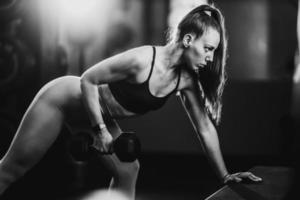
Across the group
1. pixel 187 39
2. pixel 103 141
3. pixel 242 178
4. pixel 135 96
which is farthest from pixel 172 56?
pixel 242 178

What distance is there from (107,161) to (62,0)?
47.3 inches

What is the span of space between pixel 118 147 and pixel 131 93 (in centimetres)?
26

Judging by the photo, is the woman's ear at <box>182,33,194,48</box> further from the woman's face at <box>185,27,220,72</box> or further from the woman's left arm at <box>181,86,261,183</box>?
the woman's left arm at <box>181,86,261,183</box>

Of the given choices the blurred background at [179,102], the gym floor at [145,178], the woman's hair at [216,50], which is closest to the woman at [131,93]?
the woman's hair at [216,50]

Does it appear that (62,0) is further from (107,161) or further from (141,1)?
(141,1)

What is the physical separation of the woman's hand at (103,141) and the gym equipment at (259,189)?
1.37ft

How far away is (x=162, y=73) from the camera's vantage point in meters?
1.69

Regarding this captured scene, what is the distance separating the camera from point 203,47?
64.4 inches

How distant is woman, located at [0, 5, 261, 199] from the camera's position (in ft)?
5.38

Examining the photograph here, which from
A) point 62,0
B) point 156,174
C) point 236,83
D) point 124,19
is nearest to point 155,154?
point 156,174

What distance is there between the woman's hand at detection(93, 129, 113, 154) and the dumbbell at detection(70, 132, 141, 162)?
0.01 meters

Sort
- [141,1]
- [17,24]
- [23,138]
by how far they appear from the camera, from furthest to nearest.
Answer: [141,1] < [17,24] < [23,138]

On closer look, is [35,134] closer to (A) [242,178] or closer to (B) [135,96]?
(B) [135,96]

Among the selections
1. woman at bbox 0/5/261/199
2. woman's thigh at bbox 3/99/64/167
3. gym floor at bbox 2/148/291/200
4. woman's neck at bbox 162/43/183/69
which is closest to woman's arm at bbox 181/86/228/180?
woman at bbox 0/5/261/199
